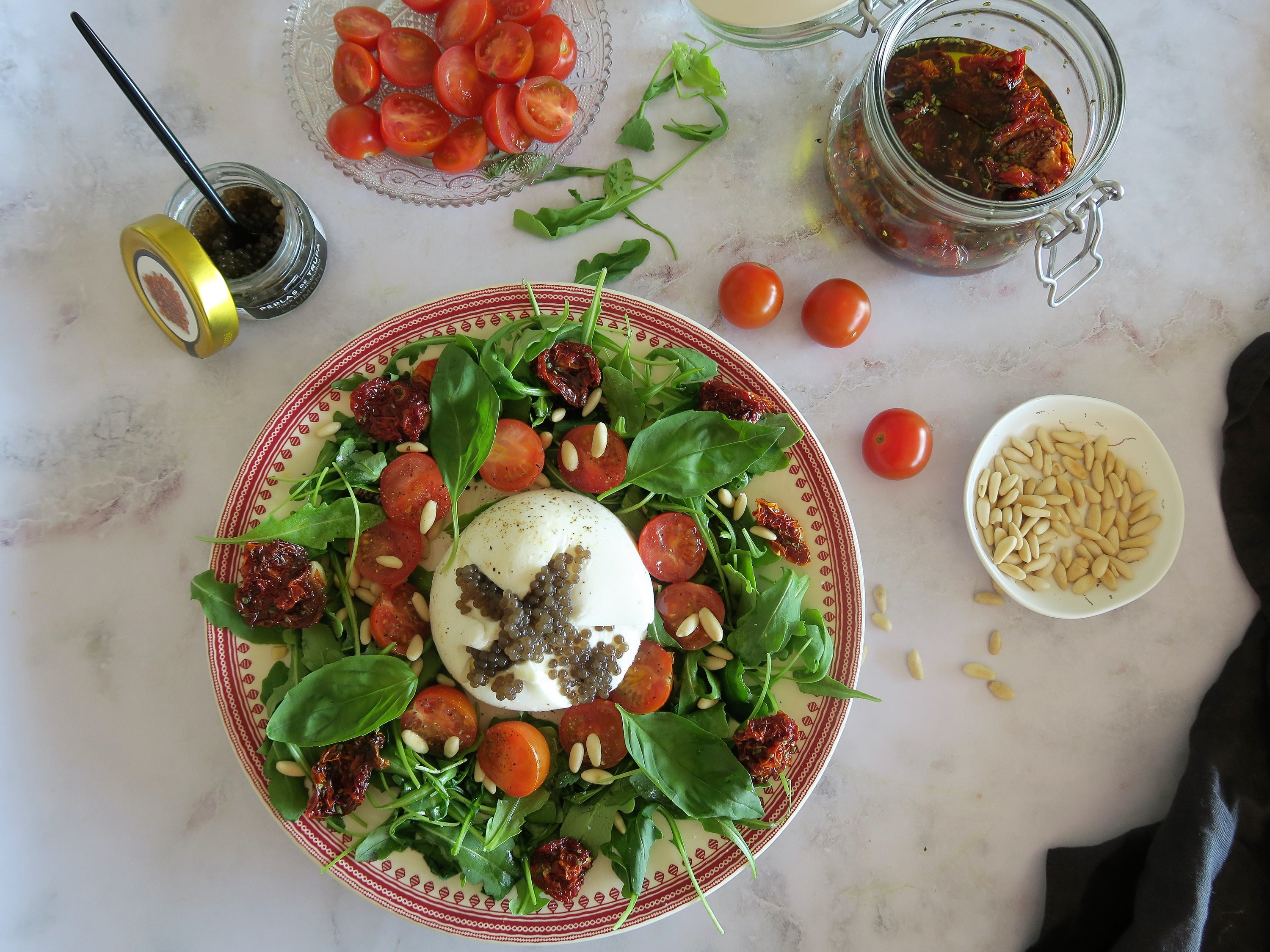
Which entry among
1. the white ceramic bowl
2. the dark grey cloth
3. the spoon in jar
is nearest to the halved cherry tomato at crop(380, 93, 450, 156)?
the spoon in jar

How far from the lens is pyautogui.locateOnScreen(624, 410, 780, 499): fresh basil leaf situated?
1231 mm

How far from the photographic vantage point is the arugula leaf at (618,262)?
5.01 ft

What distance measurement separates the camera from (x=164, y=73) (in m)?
1.57

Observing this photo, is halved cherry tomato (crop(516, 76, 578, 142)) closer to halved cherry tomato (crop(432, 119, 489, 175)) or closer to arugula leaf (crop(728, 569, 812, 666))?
halved cherry tomato (crop(432, 119, 489, 175))

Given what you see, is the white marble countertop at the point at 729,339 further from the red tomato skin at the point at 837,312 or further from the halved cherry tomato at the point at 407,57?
the halved cherry tomato at the point at 407,57

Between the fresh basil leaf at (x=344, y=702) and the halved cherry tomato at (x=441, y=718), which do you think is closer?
the fresh basil leaf at (x=344, y=702)

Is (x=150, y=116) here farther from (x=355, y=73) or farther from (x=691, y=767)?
(x=691, y=767)

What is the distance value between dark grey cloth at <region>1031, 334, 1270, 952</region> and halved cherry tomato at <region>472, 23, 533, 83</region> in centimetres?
155

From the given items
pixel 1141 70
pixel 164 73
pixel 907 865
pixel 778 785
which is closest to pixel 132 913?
pixel 778 785

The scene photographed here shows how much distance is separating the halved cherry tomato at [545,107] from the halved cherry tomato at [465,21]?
129mm

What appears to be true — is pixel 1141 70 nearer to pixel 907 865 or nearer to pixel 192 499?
pixel 907 865

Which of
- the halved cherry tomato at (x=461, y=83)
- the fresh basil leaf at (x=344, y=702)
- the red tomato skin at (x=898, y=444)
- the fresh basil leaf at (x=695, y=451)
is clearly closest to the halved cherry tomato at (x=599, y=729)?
the fresh basil leaf at (x=344, y=702)

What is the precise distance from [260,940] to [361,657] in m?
0.74

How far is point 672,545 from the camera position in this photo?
1.34 meters
